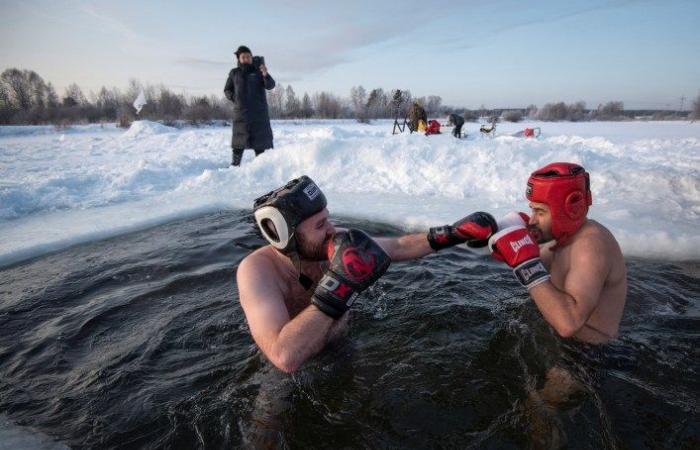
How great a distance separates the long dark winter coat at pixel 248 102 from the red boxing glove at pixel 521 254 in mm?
6387

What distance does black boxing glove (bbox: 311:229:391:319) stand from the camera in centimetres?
173

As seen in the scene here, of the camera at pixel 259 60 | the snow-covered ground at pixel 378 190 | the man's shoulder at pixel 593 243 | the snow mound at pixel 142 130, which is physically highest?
the camera at pixel 259 60

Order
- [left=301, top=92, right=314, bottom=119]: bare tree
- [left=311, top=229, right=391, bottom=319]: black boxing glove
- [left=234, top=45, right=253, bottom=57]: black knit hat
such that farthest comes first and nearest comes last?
[left=301, top=92, right=314, bottom=119]: bare tree, [left=234, top=45, right=253, bottom=57]: black knit hat, [left=311, top=229, right=391, bottom=319]: black boxing glove

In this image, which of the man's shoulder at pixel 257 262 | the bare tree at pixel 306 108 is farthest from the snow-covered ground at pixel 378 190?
the bare tree at pixel 306 108

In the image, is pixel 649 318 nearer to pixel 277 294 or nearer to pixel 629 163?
pixel 277 294

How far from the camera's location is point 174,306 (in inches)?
125

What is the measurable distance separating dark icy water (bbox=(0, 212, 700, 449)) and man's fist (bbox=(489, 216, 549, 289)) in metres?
0.61

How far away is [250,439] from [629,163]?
6.96 metres

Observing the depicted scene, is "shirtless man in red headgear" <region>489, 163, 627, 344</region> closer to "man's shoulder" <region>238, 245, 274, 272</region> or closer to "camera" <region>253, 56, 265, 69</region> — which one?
"man's shoulder" <region>238, 245, 274, 272</region>

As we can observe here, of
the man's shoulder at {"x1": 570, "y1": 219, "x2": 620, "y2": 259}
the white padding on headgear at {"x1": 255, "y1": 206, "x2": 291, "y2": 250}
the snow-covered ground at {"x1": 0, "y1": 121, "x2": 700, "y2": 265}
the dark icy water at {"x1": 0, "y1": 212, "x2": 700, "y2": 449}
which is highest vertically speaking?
the white padding on headgear at {"x1": 255, "y1": 206, "x2": 291, "y2": 250}

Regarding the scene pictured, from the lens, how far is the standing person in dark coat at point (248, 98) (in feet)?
24.2

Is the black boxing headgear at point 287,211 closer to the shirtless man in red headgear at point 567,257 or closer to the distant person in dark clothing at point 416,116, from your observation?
the shirtless man in red headgear at point 567,257

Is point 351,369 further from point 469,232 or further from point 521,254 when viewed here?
point 521,254

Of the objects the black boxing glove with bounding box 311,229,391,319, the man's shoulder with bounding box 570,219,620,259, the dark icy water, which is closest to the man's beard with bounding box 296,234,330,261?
the black boxing glove with bounding box 311,229,391,319
